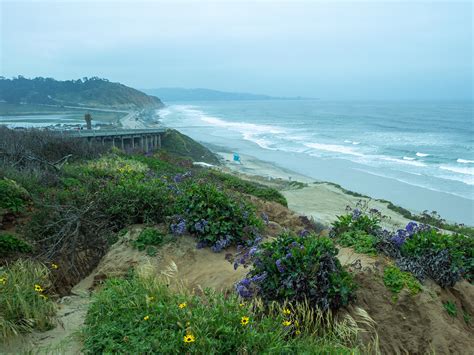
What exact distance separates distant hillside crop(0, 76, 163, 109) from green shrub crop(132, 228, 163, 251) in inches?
4321

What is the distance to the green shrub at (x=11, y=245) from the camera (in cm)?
601

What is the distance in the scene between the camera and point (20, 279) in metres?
4.79

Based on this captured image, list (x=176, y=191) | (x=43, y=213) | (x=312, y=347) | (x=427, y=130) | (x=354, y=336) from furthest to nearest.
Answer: (x=427, y=130), (x=176, y=191), (x=43, y=213), (x=354, y=336), (x=312, y=347)

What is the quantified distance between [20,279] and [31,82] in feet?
513

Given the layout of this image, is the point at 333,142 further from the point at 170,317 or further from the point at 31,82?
the point at 31,82

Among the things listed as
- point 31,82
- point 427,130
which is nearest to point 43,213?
point 427,130

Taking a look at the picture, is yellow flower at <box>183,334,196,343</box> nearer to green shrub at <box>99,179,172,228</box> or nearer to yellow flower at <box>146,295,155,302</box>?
yellow flower at <box>146,295,155,302</box>

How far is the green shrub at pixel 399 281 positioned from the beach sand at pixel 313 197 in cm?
1040

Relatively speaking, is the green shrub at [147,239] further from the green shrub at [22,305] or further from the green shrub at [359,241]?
the green shrub at [359,241]

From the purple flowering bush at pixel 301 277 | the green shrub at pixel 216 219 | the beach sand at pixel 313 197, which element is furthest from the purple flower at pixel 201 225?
the beach sand at pixel 313 197

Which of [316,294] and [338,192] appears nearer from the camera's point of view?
[316,294]

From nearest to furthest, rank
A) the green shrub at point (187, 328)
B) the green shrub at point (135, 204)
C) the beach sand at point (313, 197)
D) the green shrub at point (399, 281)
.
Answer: the green shrub at point (187, 328), the green shrub at point (399, 281), the green shrub at point (135, 204), the beach sand at point (313, 197)

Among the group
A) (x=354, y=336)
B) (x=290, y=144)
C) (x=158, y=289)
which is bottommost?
(x=290, y=144)

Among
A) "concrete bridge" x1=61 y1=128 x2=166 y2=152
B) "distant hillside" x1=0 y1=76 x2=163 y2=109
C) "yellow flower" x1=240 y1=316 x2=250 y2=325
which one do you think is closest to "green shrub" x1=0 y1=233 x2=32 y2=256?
"yellow flower" x1=240 y1=316 x2=250 y2=325
